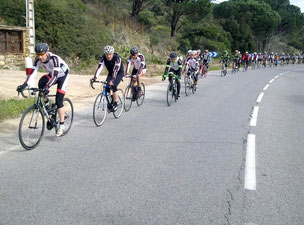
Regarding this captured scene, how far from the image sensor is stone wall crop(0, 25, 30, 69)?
16.1m

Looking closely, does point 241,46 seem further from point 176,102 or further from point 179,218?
point 179,218

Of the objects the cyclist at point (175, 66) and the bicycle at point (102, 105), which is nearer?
the bicycle at point (102, 105)

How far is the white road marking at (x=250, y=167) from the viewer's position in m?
4.48

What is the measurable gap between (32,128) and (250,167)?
12.4ft

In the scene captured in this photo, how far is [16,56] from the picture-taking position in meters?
16.7

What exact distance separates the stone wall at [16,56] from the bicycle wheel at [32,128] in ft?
38.7

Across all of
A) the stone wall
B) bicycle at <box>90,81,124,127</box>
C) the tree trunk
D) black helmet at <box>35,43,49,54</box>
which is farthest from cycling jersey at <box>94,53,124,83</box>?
the tree trunk

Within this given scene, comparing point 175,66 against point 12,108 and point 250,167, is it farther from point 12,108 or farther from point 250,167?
point 250,167

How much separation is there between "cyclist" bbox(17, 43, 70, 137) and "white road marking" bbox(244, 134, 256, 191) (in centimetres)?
357

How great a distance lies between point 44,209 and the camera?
358 centimetres

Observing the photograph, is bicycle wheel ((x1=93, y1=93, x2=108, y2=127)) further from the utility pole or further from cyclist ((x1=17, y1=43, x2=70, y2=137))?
the utility pole

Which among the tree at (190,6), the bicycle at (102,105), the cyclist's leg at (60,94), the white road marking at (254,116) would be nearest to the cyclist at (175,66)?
the white road marking at (254,116)

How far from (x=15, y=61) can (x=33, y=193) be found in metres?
14.3

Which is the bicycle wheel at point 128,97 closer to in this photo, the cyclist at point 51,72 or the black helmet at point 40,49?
the cyclist at point 51,72
